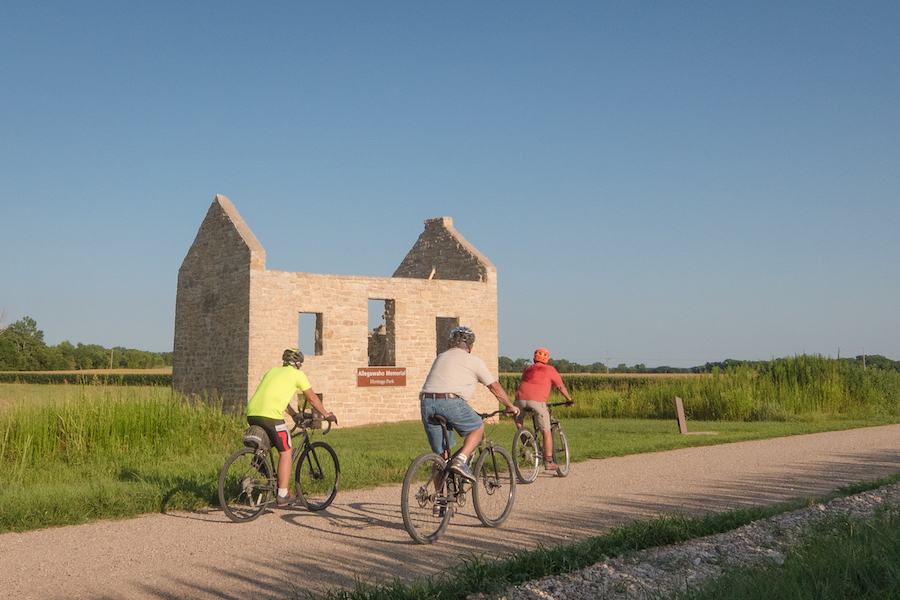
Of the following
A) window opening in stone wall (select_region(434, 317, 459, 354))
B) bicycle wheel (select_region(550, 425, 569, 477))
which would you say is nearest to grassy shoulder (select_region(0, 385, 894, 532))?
bicycle wheel (select_region(550, 425, 569, 477))

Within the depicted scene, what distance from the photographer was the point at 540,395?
10203mm

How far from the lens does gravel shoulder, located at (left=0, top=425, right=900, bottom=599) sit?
17.3 feet

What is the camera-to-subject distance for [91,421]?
1223cm

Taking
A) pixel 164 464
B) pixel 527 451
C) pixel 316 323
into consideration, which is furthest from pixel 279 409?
pixel 316 323

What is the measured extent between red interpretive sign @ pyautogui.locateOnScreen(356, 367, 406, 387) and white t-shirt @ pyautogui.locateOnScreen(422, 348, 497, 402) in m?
16.5

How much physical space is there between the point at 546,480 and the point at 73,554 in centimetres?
596

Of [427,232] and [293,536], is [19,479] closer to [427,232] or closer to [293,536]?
[293,536]

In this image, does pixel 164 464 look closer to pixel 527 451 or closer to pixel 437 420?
pixel 527 451

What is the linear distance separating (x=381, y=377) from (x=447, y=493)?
16.9 metres

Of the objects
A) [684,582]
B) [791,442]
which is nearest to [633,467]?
[791,442]

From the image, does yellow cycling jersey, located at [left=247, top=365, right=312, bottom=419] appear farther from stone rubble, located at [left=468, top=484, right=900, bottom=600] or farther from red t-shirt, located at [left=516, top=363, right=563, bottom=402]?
stone rubble, located at [left=468, top=484, right=900, bottom=600]

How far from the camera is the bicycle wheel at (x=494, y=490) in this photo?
7109mm

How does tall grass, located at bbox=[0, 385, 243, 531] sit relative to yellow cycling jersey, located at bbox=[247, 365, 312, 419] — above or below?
below

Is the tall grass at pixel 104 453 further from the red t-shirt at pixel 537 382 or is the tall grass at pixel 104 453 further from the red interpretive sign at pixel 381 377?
the red interpretive sign at pixel 381 377
